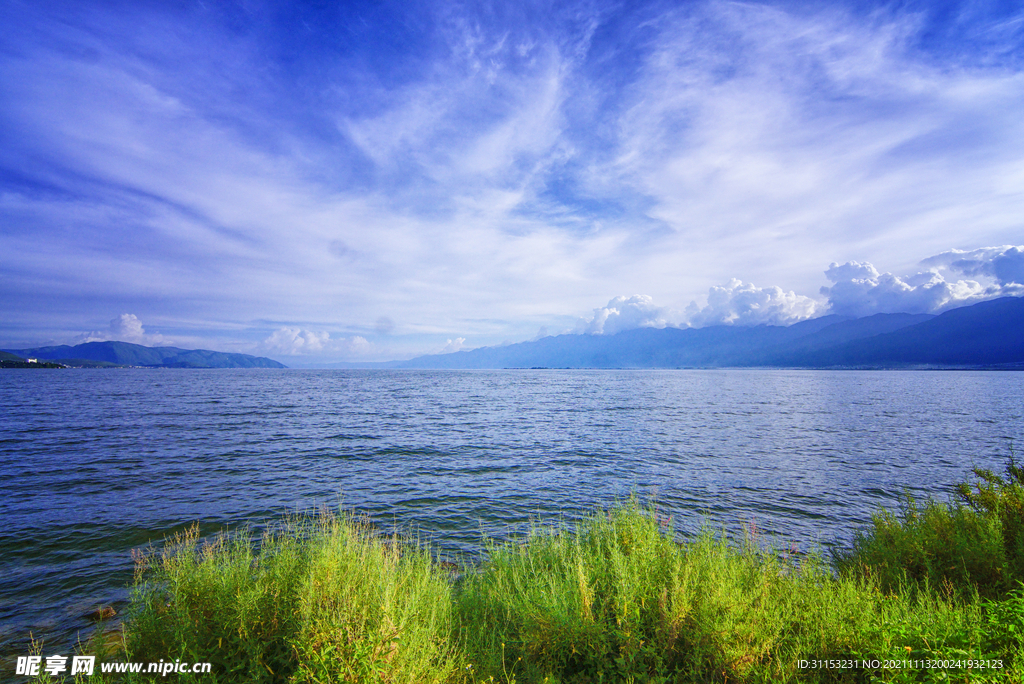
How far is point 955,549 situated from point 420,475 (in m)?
20.3

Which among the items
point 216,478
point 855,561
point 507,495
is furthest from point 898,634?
point 216,478

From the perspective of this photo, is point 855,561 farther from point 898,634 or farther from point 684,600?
point 684,600

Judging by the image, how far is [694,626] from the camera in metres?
6.11

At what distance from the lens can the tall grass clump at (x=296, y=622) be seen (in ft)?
16.3

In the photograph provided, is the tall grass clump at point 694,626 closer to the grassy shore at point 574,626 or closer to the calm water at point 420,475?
the grassy shore at point 574,626

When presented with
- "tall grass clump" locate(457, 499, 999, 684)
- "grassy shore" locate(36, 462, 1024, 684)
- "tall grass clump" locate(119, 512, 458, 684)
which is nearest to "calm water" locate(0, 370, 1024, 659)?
"tall grass clump" locate(119, 512, 458, 684)

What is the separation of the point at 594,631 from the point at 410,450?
995 inches

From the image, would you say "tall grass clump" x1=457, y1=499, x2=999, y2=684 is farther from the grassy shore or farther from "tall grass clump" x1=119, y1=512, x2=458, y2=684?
"tall grass clump" x1=119, y1=512, x2=458, y2=684

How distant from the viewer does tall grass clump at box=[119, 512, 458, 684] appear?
16.3ft

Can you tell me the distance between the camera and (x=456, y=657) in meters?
5.91

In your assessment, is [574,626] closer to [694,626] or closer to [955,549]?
[694,626]

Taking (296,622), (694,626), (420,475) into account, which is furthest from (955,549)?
(420,475)

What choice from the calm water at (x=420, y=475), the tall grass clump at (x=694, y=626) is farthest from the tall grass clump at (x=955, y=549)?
the calm water at (x=420, y=475)

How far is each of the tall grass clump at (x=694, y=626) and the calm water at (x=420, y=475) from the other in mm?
8020
